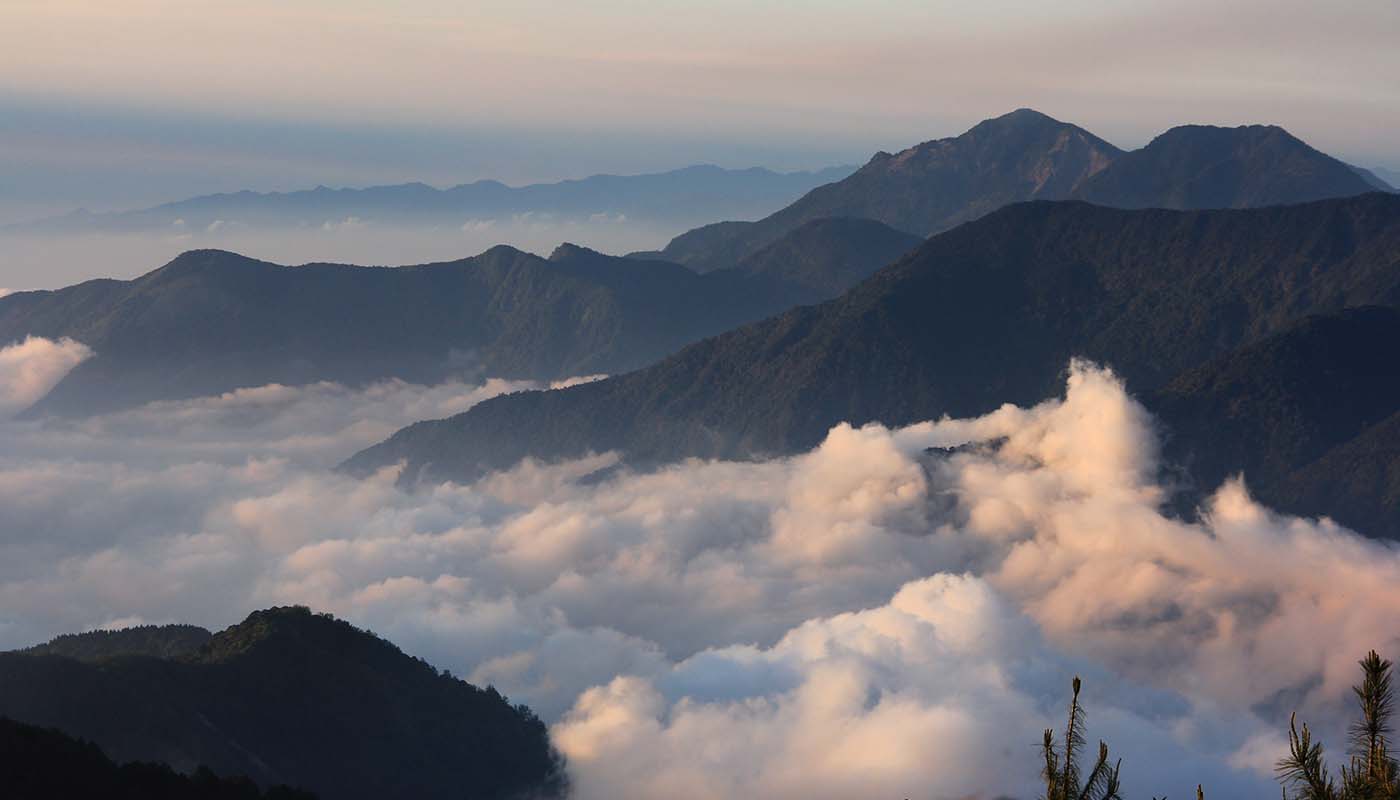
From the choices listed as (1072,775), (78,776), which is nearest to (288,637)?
(78,776)

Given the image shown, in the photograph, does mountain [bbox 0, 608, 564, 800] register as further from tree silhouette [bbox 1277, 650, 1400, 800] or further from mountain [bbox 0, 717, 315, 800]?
tree silhouette [bbox 1277, 650, 1400, 800]

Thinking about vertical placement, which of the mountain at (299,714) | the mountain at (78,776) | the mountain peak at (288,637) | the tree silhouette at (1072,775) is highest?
the mountain peak at (288,637)

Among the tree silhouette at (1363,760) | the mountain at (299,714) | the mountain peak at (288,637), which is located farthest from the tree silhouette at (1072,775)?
the mountain peak at (288,637)

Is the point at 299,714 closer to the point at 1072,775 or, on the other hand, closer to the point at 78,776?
the point at 78,776

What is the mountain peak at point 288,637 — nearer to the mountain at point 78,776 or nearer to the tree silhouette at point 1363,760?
the mountain at point 78,776

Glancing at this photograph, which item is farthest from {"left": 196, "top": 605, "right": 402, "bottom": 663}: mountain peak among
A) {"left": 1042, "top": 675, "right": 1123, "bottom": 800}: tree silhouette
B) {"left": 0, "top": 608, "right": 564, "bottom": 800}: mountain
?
{"left": 1042, "top": 675, "right": 1123, "bottom": 800}: tree silhouette
